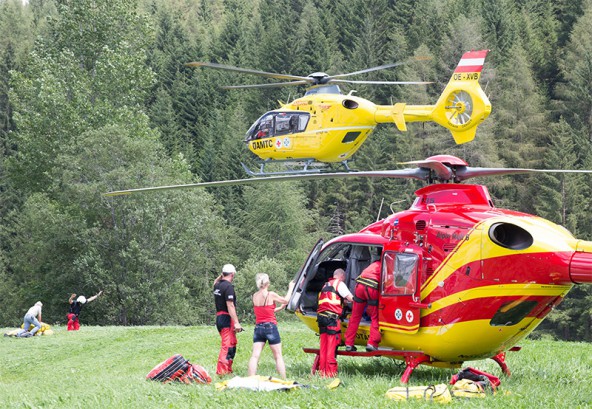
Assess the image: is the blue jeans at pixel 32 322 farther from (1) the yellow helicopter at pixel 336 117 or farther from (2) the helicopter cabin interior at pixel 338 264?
(2) the helicopter cabin interior at pixel 338 264

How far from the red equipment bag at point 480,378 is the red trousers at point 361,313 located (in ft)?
5.07

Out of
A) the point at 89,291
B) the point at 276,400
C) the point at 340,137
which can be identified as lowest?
the point at 89,291

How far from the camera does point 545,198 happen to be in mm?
62344

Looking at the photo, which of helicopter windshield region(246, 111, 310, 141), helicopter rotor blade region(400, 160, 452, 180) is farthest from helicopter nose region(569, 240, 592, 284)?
helicopter windshield region(246, 111, 310, 141)

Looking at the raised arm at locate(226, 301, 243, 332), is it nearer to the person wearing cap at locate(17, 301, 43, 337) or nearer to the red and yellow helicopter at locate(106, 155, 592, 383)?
A: the red and yellow helicopter at locate(106, 155, 592, 383)

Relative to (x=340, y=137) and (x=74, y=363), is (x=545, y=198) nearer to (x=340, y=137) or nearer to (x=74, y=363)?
(x=340, y=137)

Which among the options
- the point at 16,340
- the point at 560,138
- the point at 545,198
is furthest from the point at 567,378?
the point at 560,138

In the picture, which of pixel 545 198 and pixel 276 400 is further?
pixel 545 198

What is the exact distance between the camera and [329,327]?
13773 mm

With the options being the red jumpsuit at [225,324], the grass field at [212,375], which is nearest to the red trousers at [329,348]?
the grass field at [212,375]

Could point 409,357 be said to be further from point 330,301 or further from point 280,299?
point 280,299

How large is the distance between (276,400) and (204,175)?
234ft

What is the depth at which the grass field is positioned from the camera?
11.4 m

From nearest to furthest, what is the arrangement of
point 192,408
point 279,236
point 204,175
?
point 192,408 < point 279,236 < point 204,175
